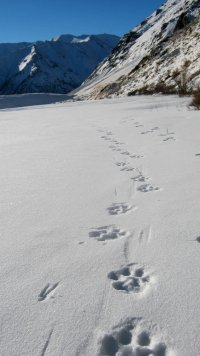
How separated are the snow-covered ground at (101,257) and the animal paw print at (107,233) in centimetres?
2

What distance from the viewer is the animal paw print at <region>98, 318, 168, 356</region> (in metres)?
2.06

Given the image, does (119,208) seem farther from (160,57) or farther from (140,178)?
(160,57)

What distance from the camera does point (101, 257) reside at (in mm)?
3094

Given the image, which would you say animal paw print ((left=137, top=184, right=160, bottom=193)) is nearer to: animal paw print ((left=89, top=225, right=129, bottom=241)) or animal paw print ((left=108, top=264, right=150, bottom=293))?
animal paw print ((left=89, top=225, right=129, bottom=241))

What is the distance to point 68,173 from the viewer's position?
5777mm

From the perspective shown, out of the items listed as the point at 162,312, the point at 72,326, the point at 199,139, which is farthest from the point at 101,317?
the point at 199,139

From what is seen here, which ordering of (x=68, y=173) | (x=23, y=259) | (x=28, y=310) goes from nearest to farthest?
1. (x=28, y=310)
2. (x=23, y=259)
3. (x=68, y=173)

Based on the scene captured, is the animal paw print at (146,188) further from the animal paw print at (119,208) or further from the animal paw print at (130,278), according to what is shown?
the animal paw print at (130,278)

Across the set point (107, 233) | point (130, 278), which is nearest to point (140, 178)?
point (107, 233)

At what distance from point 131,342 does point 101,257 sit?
1.00 meters

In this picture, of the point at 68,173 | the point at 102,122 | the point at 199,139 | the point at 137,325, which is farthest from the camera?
the point at 102,122

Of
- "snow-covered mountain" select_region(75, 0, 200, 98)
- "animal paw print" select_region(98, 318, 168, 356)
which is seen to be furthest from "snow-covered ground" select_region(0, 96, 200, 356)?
"snow-covered mountain" select_region(75, 0, 200, 98)

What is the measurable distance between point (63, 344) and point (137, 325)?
17.0 inches

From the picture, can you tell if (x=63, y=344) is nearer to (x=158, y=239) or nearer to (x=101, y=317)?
(x=101, y=317)
